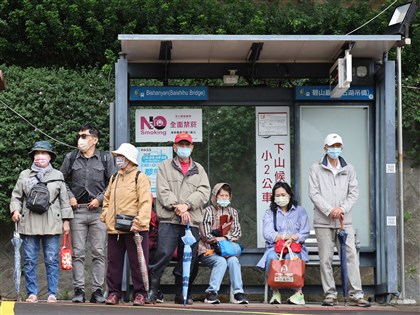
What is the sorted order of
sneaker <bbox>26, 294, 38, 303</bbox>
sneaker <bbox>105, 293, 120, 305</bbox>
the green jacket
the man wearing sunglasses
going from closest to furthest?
1. sneaker <bbox>105, 293, 120, 305</bbox>
2. sneaker <bbox>26, 294, 38, 303</bbox>
3. the green jacket
4. the man wearing sunglasses

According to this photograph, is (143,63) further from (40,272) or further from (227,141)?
(40,272)

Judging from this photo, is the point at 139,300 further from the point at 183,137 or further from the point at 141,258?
the point at 183,137

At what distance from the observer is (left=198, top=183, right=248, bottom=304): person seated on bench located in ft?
40.9

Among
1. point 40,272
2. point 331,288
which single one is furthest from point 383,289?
point 40,272

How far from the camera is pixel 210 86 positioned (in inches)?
535

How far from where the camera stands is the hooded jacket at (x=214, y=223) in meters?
12.7

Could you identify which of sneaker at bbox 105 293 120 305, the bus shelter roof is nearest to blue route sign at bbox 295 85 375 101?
the bus shelter roof

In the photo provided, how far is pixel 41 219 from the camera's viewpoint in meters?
11.9

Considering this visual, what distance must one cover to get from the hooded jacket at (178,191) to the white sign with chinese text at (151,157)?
106 centimetres

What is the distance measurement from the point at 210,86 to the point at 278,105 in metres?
0.96

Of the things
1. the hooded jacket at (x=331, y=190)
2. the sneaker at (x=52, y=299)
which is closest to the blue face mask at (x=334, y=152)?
the hooded jacket at (x=331, y=190)

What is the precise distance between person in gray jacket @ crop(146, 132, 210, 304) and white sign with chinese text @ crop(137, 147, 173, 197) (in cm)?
105

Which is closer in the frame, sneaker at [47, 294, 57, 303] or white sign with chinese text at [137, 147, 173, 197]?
sneaker at [47, 294, 57, 303]

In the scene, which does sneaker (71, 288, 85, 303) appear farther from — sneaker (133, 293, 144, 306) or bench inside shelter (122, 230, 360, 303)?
bench inside shelter (122, 230, 360, 303)
